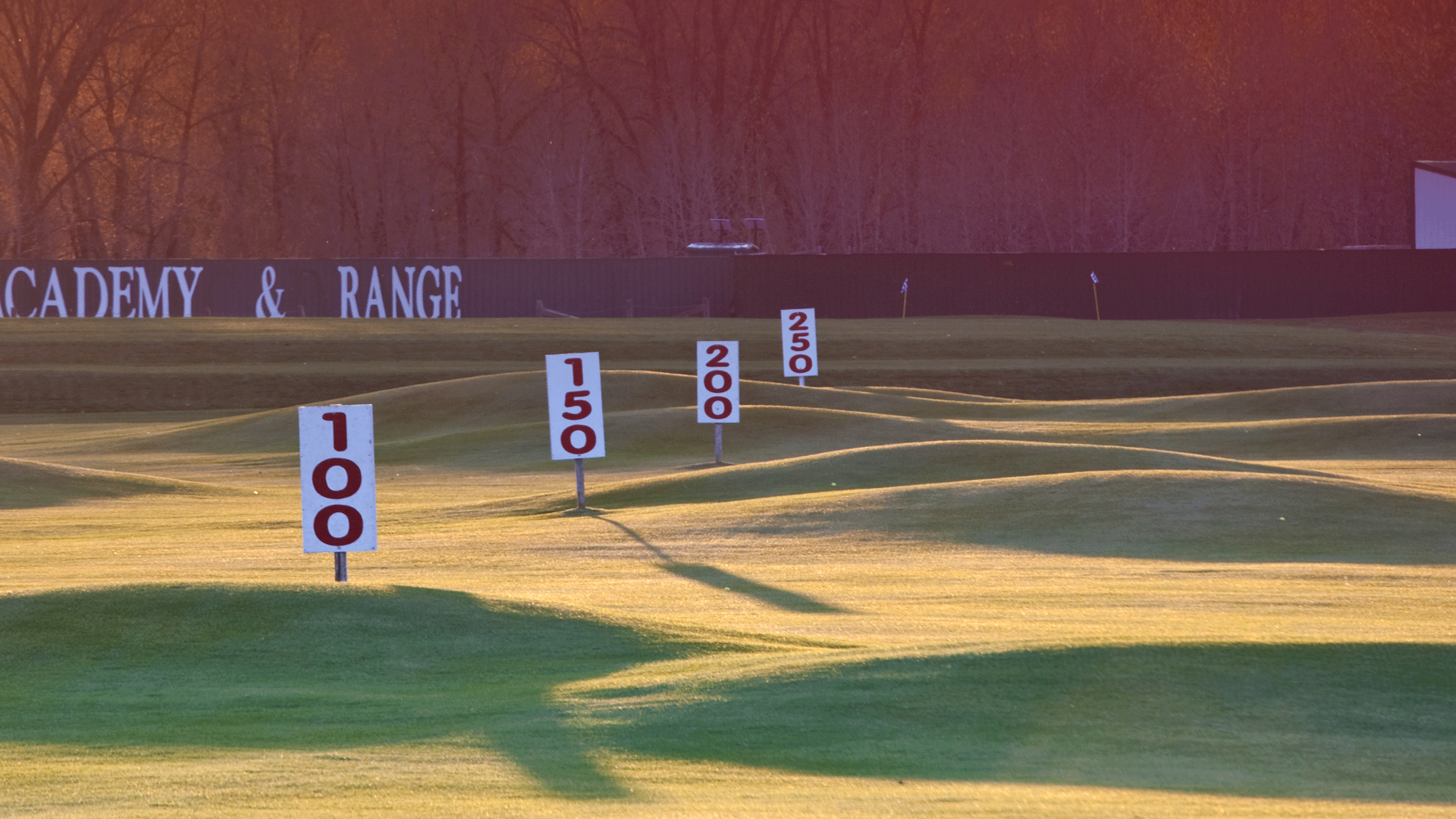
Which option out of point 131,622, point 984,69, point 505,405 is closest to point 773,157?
point 984,69

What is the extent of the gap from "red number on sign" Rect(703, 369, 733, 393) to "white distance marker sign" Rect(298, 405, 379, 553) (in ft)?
38.6

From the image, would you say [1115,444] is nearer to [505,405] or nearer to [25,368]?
[505,405]

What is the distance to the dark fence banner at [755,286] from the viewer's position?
54.7 meters

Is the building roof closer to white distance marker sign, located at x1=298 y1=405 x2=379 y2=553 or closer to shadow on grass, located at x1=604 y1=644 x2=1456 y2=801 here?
shadow on grass, located at x1=604 y1=644 x2=1456 y2=801

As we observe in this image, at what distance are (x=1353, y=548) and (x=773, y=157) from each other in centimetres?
7913

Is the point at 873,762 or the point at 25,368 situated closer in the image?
the point at 873,762

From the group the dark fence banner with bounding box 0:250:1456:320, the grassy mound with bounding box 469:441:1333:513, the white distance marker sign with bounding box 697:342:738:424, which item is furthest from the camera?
the dark fence banner with bounding box 0:250:1456:320

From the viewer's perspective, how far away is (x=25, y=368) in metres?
45.3

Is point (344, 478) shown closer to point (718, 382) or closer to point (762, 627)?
point (762, 627)

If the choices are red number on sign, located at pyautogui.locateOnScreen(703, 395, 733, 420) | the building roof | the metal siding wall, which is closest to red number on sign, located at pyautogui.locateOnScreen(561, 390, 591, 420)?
red number on sign, located at pyautogui.locateOnScreen(703, 395, 733, 420)

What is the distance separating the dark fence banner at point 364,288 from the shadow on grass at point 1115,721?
159ft

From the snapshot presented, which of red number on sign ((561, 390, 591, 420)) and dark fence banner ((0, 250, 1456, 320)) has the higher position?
dark fence banner ((0, 250, 1456, 320))

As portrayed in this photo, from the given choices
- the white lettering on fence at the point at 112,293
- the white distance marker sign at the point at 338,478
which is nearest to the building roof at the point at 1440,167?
the white lettering on fence at the point at 112,293

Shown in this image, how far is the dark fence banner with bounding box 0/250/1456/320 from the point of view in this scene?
5466 centimetres
